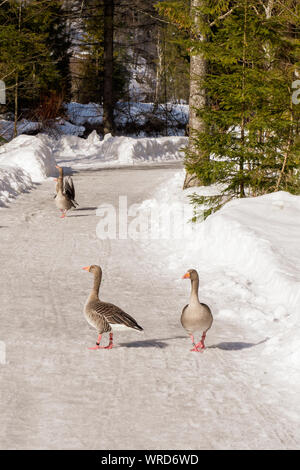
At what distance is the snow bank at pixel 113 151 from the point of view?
32.5 m

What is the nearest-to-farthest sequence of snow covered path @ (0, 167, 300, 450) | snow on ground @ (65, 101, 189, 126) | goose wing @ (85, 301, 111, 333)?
snow covered path @ (0, 167, 300, 450), goose wing @ (85, 301, 111, 333), snow on ground @ (65, 101, 189, 126)

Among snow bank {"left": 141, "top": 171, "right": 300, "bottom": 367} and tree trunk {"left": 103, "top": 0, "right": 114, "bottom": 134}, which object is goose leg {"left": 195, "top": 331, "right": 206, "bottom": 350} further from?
tree trunk {"left": 103, "top": 0, "right": 114, "bottom": 134}

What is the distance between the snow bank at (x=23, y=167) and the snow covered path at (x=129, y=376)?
807 cm

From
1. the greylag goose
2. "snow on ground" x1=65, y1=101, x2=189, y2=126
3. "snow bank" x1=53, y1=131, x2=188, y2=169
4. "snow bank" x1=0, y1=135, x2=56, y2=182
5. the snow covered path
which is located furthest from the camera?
"snow on ground" x1=65, y1=101, x2=189, y2=126

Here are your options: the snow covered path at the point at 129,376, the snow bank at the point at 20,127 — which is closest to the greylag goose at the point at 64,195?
the snow covered path at the point at 129,376

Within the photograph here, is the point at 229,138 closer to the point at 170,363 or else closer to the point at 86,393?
the point at 170,363

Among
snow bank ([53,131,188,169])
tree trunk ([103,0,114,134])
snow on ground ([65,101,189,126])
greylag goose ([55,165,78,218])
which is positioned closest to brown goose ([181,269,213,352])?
greylag goose ([55,165,78,218])

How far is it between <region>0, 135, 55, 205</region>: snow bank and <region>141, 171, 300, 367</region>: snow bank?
680cm

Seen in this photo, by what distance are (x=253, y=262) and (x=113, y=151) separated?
80.5 feet

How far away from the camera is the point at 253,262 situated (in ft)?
33.5

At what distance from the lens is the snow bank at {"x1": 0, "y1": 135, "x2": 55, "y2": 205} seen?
62.5 ft

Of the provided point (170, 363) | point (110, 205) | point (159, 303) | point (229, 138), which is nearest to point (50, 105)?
point (110, 205)

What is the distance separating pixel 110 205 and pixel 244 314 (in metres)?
9.60

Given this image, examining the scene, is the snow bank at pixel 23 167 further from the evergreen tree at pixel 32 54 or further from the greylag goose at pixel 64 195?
the evergreen tree at pixel 32 54
